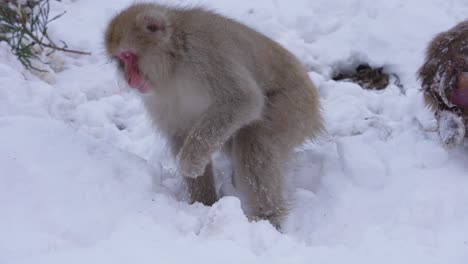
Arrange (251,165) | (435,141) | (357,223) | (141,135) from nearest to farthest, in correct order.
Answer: (357,223) < (251,165) < (435,141) < (141,135)

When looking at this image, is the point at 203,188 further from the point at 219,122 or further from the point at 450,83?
the point at 450,83

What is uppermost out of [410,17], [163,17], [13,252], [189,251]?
[163,17]

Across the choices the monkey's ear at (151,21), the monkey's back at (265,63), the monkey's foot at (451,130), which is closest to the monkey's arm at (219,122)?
the monkey's back at (265,63)

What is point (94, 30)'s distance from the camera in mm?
5062

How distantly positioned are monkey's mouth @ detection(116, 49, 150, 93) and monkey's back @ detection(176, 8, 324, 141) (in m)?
0.30

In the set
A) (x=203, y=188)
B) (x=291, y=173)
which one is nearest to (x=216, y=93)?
(x=203, y=188)

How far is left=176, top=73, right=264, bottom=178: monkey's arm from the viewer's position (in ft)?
9.57

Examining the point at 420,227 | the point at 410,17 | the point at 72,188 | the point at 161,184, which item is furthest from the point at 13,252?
the point at 410,17

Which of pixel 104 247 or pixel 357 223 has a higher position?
pixel 104 247

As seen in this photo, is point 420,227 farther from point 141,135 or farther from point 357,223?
point 141,135

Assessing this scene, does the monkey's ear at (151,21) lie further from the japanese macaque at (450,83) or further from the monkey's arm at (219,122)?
the japanese macaque at (450,83)

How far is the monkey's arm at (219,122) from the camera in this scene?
2916mm

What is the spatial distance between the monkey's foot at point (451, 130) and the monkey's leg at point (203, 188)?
1.35m

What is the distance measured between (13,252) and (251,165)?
1328 millimetres
